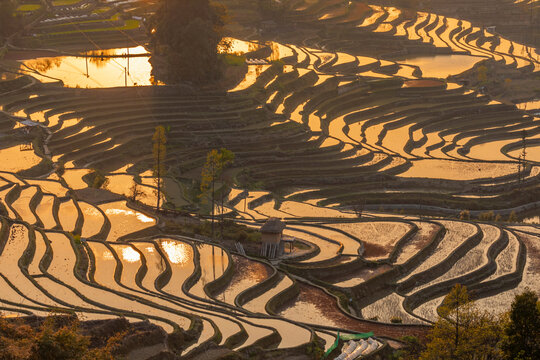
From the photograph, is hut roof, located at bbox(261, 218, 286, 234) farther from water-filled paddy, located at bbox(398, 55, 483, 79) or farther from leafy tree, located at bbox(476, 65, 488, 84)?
water-filled paddy, located at bbox(398, 55, 483, 79)

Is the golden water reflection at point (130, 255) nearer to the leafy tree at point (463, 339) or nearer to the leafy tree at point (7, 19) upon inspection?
the leafy tree at point (463, 339)

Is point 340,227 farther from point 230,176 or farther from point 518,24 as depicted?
point 518,24

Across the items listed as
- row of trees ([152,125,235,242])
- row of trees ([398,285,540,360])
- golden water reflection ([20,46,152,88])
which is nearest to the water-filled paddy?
golden water reflection ([20,46,152,88])

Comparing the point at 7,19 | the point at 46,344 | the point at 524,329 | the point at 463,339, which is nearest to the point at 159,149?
the point at 463,339

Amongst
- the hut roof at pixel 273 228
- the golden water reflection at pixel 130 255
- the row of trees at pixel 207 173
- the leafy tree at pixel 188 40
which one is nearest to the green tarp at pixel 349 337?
the golden water reflection at pixel 130 255

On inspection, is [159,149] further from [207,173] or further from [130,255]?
[130,255]

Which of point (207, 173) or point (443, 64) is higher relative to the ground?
point (443, 64)
